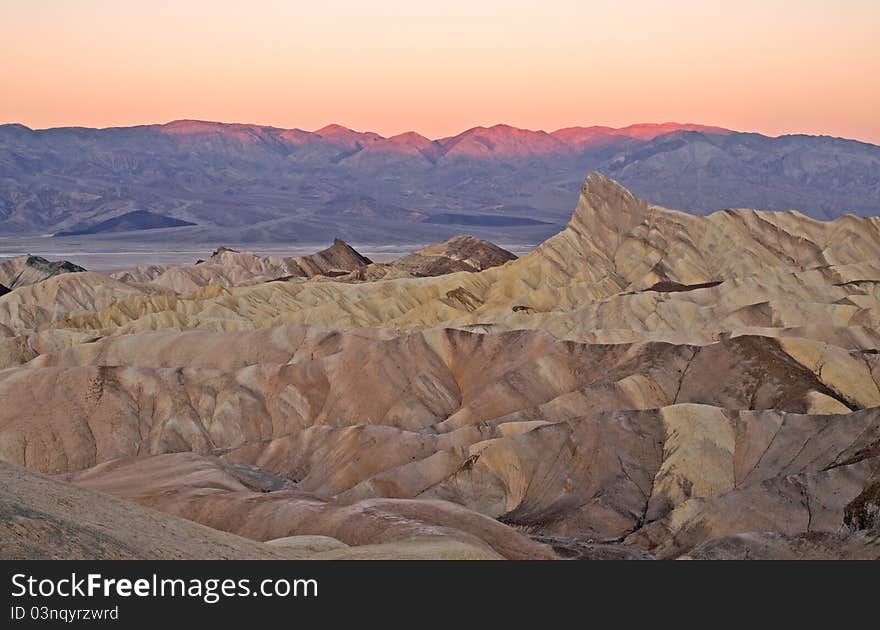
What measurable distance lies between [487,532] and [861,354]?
35.0 m

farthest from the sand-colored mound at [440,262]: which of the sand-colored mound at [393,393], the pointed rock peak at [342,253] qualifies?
the sand-colored mound at [393,393]

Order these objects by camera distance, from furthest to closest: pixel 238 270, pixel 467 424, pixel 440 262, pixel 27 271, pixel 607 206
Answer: pixel 238 270 < pixel 27 271 < pixel 440 262 < pixel 607 206 < pixel 467 424

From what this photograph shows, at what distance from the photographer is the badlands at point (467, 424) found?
121 ft

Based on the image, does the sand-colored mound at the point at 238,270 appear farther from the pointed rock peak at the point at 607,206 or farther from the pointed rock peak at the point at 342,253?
the pointed rock peak at the point at 607,206

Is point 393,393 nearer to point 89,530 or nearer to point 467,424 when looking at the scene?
point 467,424

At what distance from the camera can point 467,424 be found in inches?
2464

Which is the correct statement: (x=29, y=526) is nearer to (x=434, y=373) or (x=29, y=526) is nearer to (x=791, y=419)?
(x=791, y=419)

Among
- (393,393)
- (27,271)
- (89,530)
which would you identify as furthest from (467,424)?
(27,271)

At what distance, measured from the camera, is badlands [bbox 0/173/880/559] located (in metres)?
36.8

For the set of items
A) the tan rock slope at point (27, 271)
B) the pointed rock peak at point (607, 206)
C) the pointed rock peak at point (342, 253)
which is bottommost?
the tan rock slope at point (27, 271)

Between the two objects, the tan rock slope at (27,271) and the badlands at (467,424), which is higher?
the badlands at (467,424)

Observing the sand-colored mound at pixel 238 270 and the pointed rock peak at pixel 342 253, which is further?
the pointed rock peak at pixel 342 253

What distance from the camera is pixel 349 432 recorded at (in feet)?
194
